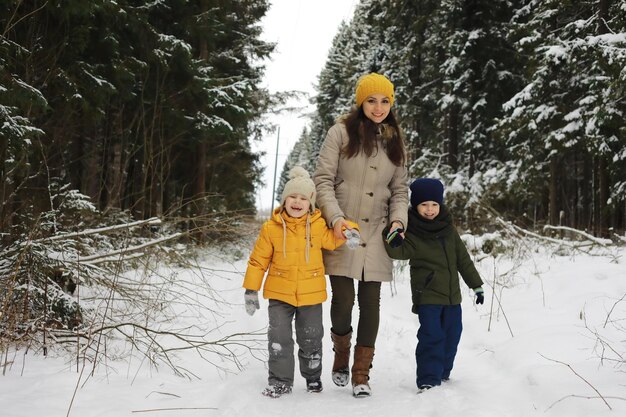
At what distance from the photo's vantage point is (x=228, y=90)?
11406 mm

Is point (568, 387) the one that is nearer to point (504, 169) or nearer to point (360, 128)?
point (360, 128)

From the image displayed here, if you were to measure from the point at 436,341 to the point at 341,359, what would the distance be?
70 centimetres

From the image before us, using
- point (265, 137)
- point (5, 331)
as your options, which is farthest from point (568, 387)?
point (265, 137)

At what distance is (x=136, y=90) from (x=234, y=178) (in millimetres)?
7757

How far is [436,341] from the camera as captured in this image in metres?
3.27

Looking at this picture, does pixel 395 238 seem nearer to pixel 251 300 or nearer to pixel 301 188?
pixel 301 188

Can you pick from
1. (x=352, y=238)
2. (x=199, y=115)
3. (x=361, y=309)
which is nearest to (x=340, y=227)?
(x=352, y=238)

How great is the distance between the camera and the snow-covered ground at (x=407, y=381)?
8.57 feet

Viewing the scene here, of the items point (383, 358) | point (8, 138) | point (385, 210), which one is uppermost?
point (8, 138)

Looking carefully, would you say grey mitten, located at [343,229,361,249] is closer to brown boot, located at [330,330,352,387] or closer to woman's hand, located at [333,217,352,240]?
woman's hand, located at [333,217,352,240]

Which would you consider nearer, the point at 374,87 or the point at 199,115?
the point at 374,87

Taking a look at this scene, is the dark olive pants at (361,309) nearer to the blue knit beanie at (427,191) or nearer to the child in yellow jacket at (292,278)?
the child in yellow jacket at (292,278)

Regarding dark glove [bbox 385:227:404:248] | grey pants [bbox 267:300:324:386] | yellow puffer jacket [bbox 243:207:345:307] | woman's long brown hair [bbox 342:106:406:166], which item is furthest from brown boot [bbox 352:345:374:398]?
Answer: woman's long brown hair [bbox 342:106:406:166]

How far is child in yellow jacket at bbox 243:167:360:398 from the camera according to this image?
321 cm
